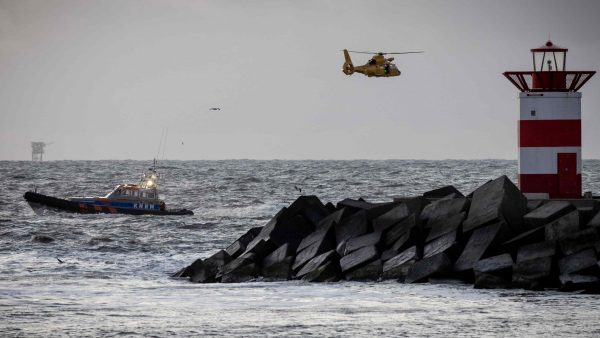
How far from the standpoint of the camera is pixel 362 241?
19094mm

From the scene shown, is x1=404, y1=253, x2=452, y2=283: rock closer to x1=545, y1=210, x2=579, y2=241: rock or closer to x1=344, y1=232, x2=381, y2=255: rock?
x1=344, y1=232, x2=381, y2=255: rock

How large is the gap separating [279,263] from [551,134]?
5087 mm

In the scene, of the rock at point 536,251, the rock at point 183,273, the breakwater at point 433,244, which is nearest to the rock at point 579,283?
the breakwater at point 433,244

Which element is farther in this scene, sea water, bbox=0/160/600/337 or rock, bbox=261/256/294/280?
rock, bbox=261/256/294/280

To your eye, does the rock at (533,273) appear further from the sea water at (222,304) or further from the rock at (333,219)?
the rock at (333,219)

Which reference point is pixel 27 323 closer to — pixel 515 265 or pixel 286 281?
pixel 286 281

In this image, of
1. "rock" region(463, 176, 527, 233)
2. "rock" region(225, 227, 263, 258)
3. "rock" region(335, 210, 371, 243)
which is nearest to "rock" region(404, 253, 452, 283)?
"rock" region(463, 176, 527, 233)

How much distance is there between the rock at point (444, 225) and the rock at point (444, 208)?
3.5 inches

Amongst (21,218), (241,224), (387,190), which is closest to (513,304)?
(241,224)

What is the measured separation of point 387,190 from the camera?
192 feet

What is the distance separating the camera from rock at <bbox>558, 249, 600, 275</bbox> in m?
16.1

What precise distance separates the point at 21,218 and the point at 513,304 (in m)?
29.8

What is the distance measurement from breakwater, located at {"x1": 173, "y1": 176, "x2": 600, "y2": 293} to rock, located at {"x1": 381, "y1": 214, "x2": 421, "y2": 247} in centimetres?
2

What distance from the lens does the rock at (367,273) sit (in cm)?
1819
